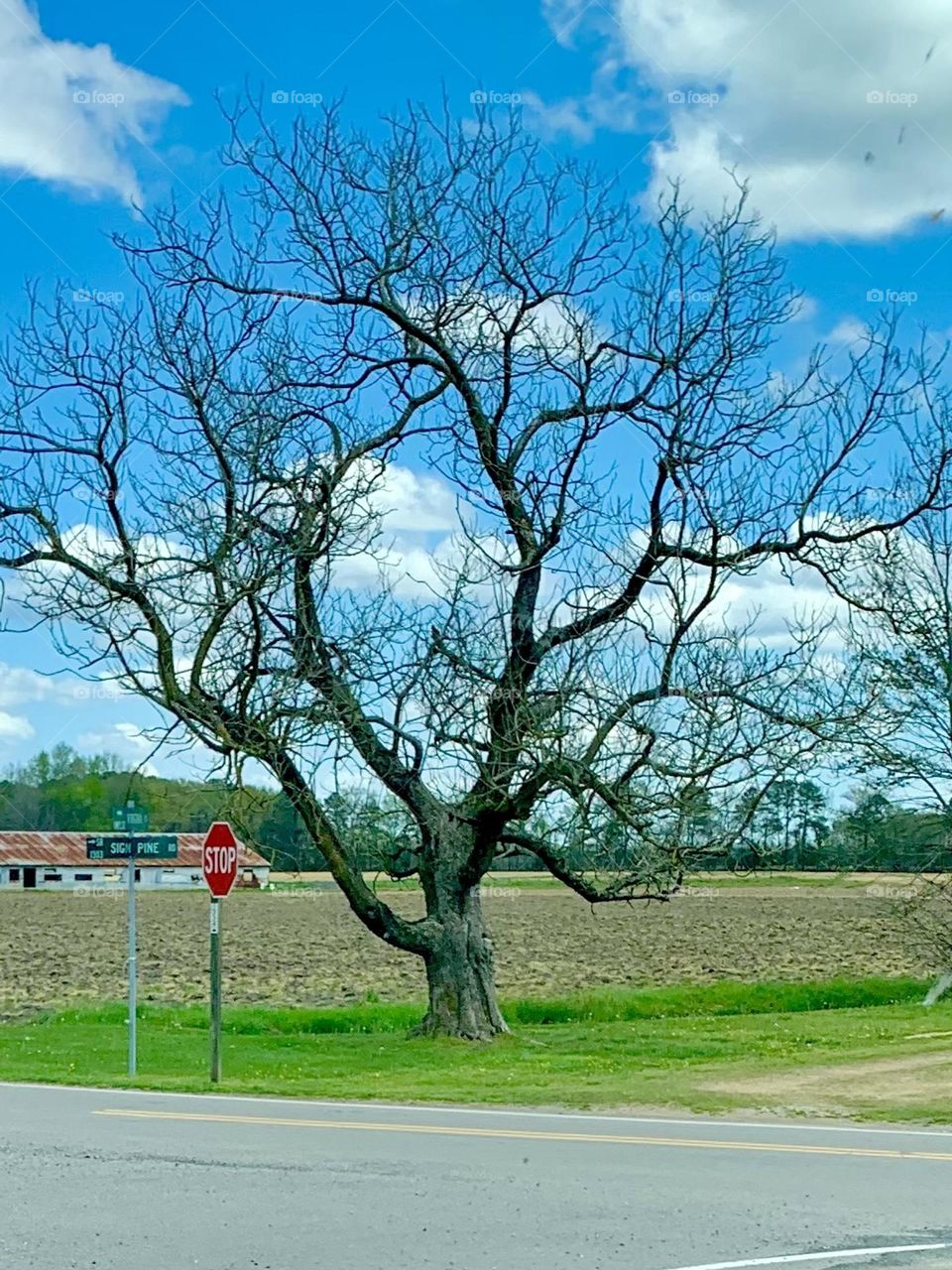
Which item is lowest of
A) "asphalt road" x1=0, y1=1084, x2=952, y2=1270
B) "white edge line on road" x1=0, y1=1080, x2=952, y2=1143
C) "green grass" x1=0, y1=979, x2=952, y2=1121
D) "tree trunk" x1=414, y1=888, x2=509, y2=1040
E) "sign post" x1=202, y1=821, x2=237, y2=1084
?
"green grass" x1=0, y1=979, x2=952, y2=1121

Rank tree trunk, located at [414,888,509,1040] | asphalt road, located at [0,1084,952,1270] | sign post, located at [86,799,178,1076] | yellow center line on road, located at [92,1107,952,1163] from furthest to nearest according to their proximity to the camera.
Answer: tree trunk, located at [414,888,509,1040] < sign post, located at [86,799,178,1076] < yellow center line on road, located at [92,1107,952,1163] < asphalt road, located at [0,1084,952,1270]

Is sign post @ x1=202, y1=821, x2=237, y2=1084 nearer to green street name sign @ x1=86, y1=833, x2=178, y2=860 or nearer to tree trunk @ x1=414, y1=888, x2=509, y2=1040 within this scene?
green street name sign @ x1=86, y1=833, x2=178, y2=860

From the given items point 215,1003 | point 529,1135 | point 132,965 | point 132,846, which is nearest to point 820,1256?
point 529,1135

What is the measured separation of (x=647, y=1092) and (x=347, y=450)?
9965 mm

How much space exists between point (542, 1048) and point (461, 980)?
1.50m

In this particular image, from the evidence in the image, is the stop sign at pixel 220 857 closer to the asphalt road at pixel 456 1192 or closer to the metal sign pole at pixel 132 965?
the metal sign pole at pixel 132 965

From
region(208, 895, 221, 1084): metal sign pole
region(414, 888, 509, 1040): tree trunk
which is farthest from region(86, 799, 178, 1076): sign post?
region(414, 888, 509, 1040): tree trunk

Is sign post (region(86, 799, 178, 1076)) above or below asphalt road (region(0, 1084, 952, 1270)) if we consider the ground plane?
above

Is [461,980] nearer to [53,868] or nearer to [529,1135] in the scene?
[529,1135]

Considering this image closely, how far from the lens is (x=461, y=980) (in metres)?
23.1

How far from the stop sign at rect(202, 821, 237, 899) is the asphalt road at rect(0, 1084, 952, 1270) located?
11.3 feet

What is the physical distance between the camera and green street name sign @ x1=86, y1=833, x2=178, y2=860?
18.4 metres

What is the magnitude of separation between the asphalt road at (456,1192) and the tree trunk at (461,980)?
27.3 ft

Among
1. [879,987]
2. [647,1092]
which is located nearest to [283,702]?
[647,1092]
